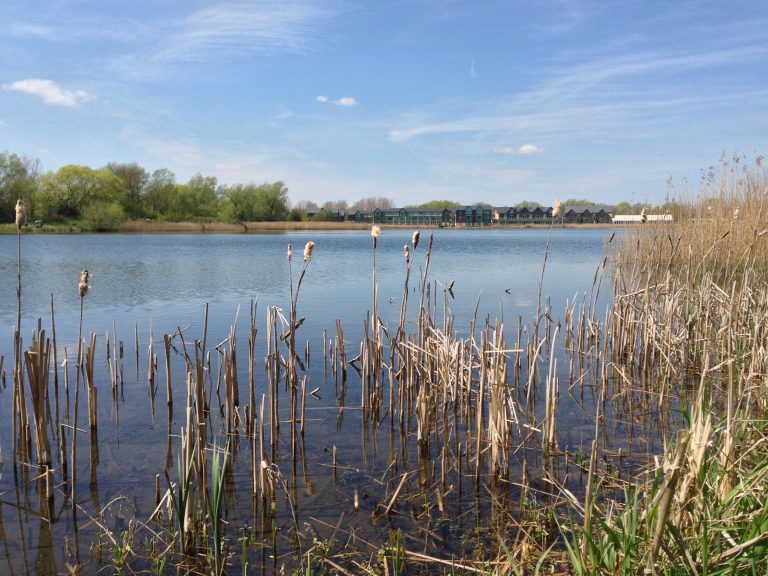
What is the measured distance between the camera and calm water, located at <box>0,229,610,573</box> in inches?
192

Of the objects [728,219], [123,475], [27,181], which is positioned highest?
[27,181]

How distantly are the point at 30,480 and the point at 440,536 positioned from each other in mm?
3694

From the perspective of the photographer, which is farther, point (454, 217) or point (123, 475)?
point (454, 217)

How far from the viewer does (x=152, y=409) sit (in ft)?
23.7

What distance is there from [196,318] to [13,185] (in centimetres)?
6430

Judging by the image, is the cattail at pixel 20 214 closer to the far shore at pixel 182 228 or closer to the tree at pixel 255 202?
the far shore at pixel 182 228

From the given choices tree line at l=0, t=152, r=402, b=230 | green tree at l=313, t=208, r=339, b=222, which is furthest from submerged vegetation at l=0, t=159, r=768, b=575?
green tree at l=313, t=208, r=339, b=222

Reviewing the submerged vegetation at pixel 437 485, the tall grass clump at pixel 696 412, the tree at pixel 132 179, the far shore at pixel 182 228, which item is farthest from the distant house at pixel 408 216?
the submerged vegetation at pixel 437 485

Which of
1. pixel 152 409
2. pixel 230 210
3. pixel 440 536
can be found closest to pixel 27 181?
pixel 230 210

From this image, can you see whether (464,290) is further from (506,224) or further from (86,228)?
(506,224)

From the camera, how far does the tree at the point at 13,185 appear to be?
62094 millimetres

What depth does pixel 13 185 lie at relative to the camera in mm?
64312

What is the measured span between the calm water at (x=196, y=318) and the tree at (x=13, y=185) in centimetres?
3229

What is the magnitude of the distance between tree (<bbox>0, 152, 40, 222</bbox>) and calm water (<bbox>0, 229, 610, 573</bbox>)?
106 feet
